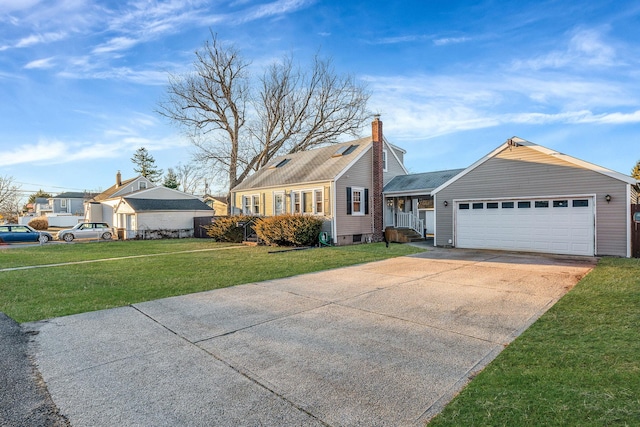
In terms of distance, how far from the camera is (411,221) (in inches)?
783

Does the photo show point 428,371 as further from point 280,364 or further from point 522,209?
point 522,209

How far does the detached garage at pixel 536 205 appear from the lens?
36.9 ft

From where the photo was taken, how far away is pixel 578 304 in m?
5.64

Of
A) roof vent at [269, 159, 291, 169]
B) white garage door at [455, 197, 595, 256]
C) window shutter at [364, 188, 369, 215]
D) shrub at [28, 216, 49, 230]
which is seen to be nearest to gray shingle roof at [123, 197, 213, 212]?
roof vent at [269, 159, 291, 169]

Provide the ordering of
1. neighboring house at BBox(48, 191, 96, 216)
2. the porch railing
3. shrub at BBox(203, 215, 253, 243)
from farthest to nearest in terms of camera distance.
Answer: neighboring house at BBox(48, 191, 96, 216) < shrub at BBox(203, 215, 253, 243) < the porch railing

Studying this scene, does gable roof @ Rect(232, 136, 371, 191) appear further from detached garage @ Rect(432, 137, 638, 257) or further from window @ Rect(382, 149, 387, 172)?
detached garage @ Rect(432, 137, 638, 257)

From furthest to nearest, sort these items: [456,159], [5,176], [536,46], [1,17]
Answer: [5,176], [456,159], [536,46], [1,17]

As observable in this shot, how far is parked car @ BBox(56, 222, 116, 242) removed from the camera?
23.3 metres

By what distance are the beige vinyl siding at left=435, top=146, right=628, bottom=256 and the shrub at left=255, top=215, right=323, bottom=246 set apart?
5874 mm

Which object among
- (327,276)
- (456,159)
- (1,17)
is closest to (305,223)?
(327,276)

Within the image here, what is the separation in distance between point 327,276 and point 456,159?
22507mm

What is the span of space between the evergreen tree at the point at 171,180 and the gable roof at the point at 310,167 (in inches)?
1262

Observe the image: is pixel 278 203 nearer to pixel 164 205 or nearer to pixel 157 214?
pixel 157 214

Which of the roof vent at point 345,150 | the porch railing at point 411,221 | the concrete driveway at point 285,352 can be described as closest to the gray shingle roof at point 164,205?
the roof vent at point 345,150
